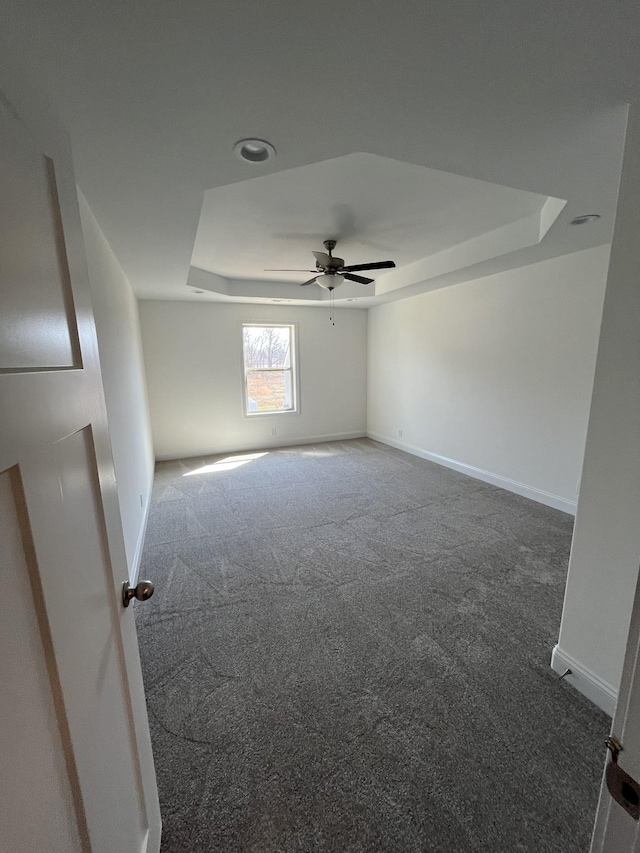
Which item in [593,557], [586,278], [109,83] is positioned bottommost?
[593,557]

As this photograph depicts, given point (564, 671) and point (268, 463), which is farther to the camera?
point (268, 463)

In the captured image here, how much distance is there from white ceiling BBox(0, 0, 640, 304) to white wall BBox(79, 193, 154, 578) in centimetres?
28

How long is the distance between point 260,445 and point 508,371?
3.75 metres

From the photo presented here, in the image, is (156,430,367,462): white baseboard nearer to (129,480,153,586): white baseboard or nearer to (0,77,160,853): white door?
(129,480,153,586): white baseboard

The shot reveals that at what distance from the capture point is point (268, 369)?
5.73m

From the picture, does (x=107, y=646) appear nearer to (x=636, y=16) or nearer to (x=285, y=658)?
(x=285, y=658)

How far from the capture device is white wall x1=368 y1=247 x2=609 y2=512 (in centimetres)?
323

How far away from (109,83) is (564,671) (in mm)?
2939

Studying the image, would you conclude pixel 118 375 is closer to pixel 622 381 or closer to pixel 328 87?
pixel 328 87

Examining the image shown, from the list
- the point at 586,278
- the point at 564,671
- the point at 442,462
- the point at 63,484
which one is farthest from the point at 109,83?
the point at 442,462

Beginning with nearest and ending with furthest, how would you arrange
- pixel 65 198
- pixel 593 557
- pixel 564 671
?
1. pixel 65 198
2. pixel 593 557
3. pixel 564 671

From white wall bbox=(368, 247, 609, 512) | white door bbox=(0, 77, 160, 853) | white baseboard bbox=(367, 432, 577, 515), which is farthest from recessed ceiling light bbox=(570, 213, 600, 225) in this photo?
white door bbox=(0, 77, 160, 853)

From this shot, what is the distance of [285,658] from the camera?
1.78 metres

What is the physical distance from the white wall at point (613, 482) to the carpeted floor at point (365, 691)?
12.3 inches
